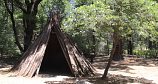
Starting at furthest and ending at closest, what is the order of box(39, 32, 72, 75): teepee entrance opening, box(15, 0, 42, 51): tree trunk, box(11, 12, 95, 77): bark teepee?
box(15, 0, 42, 51): tree trunk < box(39, 32, 72, 75): teepee entrance opening < box(11, 12, 95, 77): bark teepee

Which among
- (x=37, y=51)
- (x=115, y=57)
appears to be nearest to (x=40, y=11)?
(x=115, y=57)

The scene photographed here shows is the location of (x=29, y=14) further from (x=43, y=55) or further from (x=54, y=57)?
(x=43, y=55)

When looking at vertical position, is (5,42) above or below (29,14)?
below

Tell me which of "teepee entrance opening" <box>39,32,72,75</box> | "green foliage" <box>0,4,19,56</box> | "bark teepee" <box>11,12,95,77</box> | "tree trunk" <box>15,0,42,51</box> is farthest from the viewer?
"green foliage" <box>0,4,19,56</box>

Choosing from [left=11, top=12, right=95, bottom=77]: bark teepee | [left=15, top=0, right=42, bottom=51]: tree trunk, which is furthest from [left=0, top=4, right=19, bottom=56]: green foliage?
[left=11, top=12, right=95, bottom=77]: bark teepee

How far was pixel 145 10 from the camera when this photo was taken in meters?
13.6

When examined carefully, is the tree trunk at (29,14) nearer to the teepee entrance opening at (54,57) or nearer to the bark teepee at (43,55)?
the teepee entrance opening at (54,57)

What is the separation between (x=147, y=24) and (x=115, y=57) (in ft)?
45.1

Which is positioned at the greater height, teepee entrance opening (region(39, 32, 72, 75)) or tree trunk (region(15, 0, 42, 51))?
tree trunk (region(15, 0, 42, 51))

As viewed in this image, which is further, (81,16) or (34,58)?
(34,58)

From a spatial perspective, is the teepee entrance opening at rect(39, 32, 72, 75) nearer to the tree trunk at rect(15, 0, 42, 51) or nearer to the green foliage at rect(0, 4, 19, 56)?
the tree trunk at rect(15, 0, 42, 51)

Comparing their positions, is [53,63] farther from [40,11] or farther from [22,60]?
[40,11]

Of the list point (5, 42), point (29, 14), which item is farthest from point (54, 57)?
point (5, 42)

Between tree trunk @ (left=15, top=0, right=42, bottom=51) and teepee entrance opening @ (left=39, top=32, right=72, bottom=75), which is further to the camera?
tree trunk @ (left=15, top=0, right=42, bottom=51)
